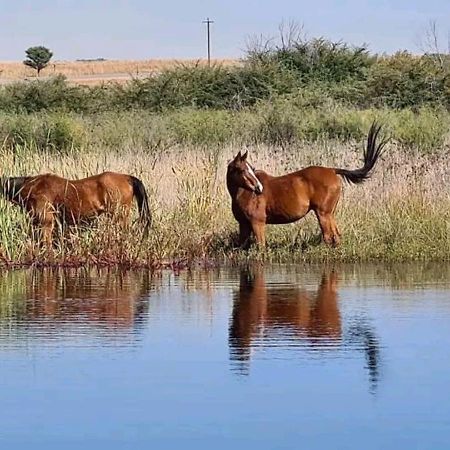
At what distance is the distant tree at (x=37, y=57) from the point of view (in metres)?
95.1

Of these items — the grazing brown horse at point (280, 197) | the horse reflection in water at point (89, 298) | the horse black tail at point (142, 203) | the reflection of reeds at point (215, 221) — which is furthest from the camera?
the horse black tail at point (142, 203)

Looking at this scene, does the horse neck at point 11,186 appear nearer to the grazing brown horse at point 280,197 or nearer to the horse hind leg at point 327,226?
the grazing brown horse at point 280,197

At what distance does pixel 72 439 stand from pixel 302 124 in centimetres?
2431

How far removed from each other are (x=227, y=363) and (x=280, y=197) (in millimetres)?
6648

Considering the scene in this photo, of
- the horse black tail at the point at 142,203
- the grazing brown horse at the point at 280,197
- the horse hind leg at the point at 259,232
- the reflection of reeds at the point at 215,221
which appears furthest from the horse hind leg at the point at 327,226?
the horse black tail at the point at 142,203

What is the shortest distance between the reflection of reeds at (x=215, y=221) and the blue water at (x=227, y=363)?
4.41 feet

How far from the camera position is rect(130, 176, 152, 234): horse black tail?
51.8ft

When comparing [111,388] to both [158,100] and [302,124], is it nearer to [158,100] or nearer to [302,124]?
[302,124]

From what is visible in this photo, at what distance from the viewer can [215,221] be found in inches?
668

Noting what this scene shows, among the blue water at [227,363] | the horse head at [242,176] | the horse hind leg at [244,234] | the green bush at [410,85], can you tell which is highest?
the green bush at [410,85]

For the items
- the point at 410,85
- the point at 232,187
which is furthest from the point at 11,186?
the point at 410,85

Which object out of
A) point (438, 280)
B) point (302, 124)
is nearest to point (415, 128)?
point (302, 124)

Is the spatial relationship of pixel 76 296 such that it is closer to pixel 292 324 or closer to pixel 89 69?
pixel 292 324

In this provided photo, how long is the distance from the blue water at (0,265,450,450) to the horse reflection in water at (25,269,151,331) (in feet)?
0.07
